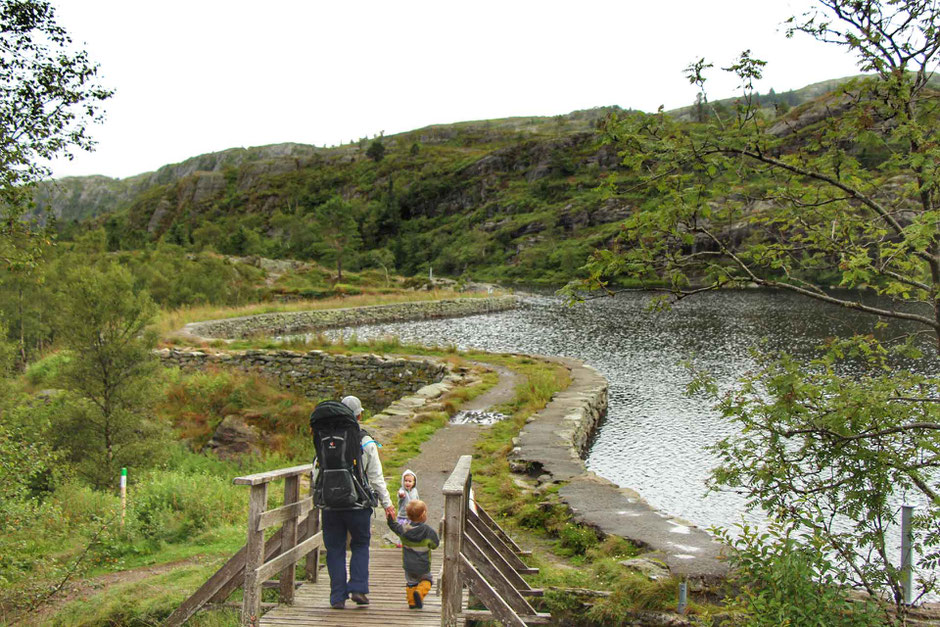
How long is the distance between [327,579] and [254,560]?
1.33 m

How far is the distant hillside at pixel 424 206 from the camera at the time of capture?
9006 cm

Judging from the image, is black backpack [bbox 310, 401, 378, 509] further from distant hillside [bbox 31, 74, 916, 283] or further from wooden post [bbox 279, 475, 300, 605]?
distant hillside [bbox 31, 74, 916, 283]

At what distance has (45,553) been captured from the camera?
27.0ft

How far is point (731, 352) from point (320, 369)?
16.8 m

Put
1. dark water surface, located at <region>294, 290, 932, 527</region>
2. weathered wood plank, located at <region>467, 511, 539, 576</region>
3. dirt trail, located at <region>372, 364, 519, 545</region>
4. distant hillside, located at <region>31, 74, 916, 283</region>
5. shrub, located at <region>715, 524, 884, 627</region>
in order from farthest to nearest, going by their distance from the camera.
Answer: distant hillside, located at <region>31, 74, 916, 283</region> < dark water surface, located at <region>294, 290, 932, 527</region> < dirt trail, located at <region>372, 364, 519, 545</region> < weathered wood plank, located at <region>467, 511, 539, 576</region> < shrub, located at <region>715, 524, 884, 627</region>

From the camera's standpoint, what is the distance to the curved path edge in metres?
6.98

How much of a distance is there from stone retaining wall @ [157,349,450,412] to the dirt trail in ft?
13.1

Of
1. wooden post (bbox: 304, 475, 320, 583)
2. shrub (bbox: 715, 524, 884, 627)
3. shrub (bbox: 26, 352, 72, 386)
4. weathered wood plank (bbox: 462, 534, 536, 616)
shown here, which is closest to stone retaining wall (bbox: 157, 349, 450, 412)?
shrub (bbox: 26, 352, 72, 386)

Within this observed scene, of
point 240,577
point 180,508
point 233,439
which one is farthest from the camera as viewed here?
point 233,439

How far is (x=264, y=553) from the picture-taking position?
18.5 ft

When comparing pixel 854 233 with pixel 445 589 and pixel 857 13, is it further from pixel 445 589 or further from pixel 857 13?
pixel 445 589

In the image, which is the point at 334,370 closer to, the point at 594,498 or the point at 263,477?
the point at 594,498

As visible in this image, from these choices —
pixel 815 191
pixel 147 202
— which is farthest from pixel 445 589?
pixel 147 202

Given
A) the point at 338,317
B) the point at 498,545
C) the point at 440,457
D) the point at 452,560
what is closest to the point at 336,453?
the point at 452,560
